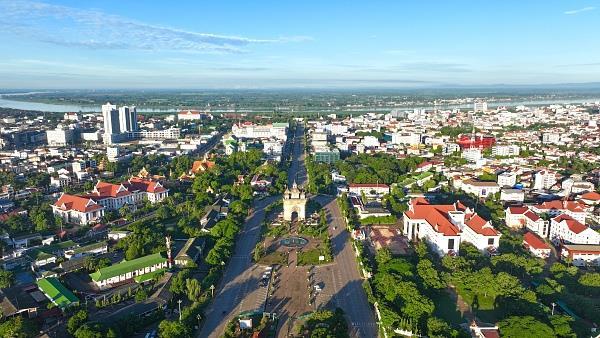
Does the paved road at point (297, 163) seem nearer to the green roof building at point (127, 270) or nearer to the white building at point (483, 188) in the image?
the white building at point (483, 188)

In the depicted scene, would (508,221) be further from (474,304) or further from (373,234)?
(474,304)

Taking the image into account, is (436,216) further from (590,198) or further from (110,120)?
(110,120)

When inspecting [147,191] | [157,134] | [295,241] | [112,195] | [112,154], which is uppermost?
[157,134]

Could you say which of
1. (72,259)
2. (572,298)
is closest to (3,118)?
(72,259)

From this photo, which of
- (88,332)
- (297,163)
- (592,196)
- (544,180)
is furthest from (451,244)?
(297,163)

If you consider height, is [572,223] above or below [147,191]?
below

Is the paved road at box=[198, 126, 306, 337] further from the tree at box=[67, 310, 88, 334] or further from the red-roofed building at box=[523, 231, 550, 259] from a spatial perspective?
the red-roofed building at box=[523, 231, 550, 259]
